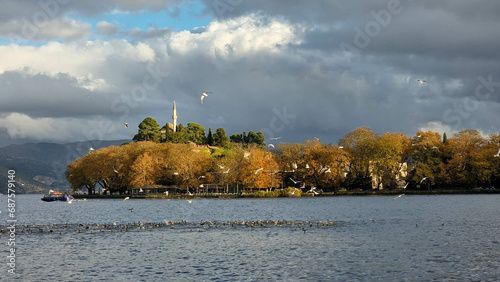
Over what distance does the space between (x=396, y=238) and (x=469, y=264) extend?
1172cm

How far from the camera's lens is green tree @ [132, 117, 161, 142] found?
170 meters

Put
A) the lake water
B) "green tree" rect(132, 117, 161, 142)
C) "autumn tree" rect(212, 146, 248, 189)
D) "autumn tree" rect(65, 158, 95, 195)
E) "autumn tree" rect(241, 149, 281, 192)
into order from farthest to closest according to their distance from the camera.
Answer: "green tree" rect(132, 117, 161, 142), "autumn tree" rect(65, 158, 95, 195), "autumn tree" rect(212, 146, 248, 189), "autumn tree" rect(241, 149, 281, 192), the lake water

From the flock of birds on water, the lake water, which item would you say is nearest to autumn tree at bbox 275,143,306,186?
the flock of birds on water

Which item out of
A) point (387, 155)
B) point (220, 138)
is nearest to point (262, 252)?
point (387, 155)

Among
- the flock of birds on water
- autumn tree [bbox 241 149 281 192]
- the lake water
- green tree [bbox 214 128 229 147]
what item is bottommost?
the lake water

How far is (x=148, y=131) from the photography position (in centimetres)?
16962

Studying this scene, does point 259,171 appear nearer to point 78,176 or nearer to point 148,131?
point 78,176

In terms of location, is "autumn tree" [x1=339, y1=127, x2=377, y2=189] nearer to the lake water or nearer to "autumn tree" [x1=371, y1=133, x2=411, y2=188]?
"autumn tree" [x1=371, y1=133, x2=411, y2=188]

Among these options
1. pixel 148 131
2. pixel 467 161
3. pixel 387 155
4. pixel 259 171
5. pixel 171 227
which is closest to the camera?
pixel 171 227

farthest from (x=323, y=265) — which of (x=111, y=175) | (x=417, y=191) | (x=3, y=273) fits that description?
(x=111, y=175)

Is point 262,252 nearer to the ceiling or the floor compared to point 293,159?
nearer to the floor

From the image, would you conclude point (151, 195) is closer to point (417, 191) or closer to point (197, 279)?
point (417, 191)

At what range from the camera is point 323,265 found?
2831cm

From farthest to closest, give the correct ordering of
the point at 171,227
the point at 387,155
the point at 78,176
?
the point at 78,176
the point at 387,155
the point at 171,227
